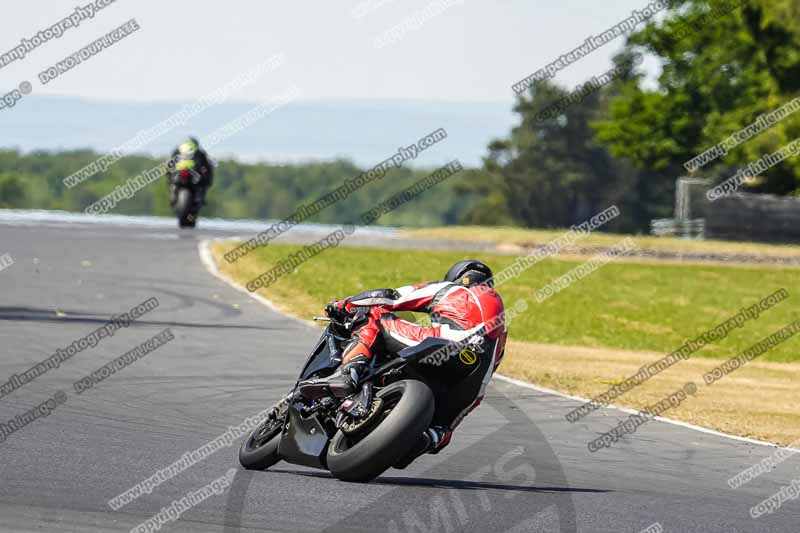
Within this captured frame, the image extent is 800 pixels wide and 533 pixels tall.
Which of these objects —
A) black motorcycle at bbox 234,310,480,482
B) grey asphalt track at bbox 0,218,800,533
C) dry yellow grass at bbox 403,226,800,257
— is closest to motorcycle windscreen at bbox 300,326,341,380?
black motorcycle at bbox 234,310,480,482

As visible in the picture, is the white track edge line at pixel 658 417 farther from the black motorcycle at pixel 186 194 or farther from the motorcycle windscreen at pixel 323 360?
the black motorcycle at pixel 186 194

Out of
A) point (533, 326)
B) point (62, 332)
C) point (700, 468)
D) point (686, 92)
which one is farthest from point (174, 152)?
point (686, 92)

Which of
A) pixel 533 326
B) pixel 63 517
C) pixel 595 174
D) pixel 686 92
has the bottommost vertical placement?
pixel 595 174

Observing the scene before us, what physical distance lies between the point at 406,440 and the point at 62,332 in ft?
30.4

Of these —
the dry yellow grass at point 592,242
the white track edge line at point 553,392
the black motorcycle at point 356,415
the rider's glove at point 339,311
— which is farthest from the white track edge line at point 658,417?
the dry yellow grass at point 592,242

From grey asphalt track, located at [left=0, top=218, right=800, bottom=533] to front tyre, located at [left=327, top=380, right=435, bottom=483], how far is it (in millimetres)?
142

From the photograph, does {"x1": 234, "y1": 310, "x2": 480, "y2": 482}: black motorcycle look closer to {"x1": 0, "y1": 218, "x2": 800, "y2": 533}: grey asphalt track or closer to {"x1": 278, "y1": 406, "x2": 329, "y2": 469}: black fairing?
{"x1": 278, "y1": 406, "x2": 329, "y2": 469}: black fairing

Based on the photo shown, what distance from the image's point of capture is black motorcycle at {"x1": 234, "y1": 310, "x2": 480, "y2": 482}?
8.72 meters

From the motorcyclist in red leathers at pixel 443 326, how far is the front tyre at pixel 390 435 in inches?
14.6

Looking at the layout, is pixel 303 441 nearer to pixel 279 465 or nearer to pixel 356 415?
pixel 356 415

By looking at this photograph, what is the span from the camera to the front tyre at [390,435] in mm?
8664

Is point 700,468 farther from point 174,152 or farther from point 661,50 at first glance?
point 661,50

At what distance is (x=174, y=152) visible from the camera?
104ft

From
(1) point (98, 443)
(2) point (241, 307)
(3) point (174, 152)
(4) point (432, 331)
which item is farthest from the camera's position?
(3) point (174, 152)
